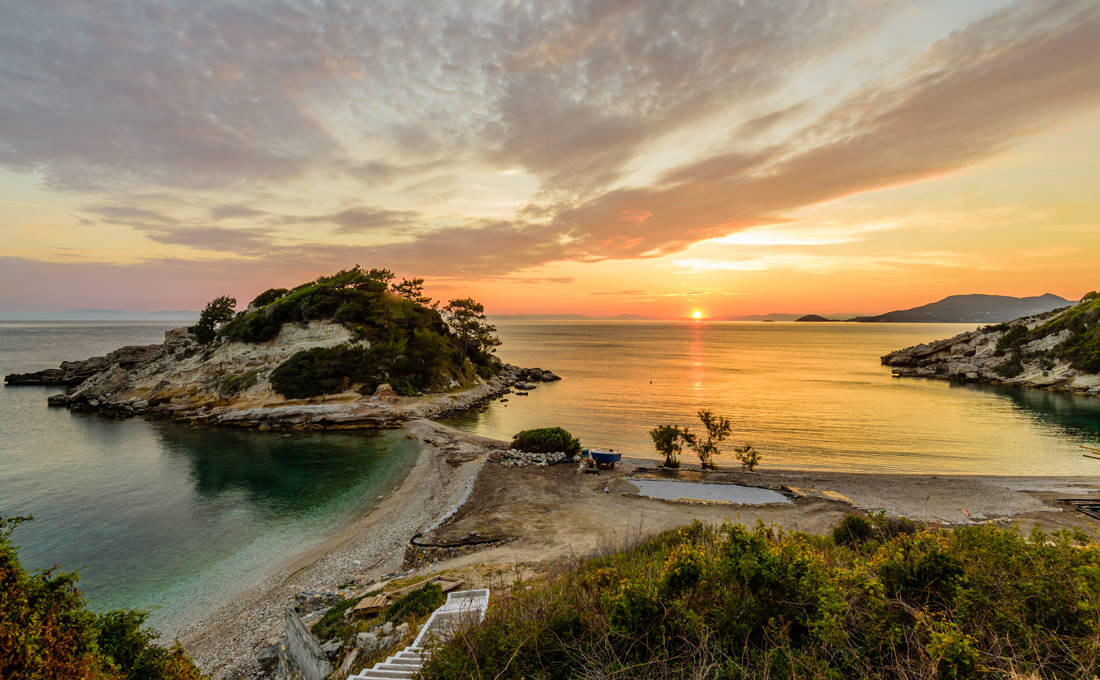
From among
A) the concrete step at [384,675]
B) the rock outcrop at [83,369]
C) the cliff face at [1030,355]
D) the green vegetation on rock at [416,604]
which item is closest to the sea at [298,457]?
the rock outcrop at [83,369]

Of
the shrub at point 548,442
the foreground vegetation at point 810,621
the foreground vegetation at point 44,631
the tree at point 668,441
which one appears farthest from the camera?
the shrub at point 548,442

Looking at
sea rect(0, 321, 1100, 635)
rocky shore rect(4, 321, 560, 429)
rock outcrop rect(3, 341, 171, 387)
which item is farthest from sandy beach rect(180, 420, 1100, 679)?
rock outcrop rect(3, 341, 171, 387)

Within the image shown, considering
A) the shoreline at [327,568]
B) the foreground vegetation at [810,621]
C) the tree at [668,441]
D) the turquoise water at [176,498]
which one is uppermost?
the foreground vegetation at [810,621]

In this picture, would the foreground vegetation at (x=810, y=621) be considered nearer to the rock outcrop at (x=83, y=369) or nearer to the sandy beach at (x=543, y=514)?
the sandy beach at (x=543, y=514)

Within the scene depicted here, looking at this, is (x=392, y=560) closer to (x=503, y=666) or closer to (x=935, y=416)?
(x=503, y=666)

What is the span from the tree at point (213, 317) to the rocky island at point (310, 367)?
138 millimetres

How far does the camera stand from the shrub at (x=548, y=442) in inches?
1244

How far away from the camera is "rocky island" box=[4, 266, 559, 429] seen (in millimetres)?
47812

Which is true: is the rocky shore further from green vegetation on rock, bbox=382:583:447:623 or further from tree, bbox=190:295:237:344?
green vegetation on rock, bbox=382:583:447:623

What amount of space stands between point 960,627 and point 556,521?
15.4 metres

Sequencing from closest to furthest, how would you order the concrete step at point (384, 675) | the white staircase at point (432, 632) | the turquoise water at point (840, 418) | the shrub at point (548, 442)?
1. the concrete step at point (384, 675)
2. the white staircase at point (432, 632)
3. the shrub at point (548, 442)
4. the turquoise water at point (840, 418)

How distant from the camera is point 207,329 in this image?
204 feet

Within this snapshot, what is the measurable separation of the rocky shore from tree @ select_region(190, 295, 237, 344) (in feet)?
6.98

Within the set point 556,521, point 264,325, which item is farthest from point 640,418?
point 264,325
